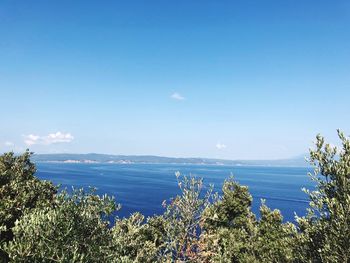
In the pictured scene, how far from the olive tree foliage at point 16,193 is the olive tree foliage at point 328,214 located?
17358 mm

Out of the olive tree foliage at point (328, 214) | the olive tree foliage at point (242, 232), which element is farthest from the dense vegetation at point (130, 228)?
the olive tree foliage at point (242, 232)

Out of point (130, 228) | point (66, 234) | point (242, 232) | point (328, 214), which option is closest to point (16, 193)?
point (130, 228)

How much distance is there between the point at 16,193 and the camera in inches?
999

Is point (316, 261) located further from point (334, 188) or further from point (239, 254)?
A: point (239, 254)

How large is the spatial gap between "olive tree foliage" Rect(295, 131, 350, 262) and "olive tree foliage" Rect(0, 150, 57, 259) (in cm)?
1736

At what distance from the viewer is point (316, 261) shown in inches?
733

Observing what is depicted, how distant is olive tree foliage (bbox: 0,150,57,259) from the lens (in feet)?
72.7

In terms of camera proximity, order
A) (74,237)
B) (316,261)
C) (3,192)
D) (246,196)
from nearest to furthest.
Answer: (74,237) < (316,261) < (3,192) < (246,196)

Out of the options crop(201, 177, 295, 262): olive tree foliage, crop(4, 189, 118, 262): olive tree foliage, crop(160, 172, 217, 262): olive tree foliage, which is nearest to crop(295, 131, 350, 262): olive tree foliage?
crop(201, 177, 295, 262): olive tree foliage

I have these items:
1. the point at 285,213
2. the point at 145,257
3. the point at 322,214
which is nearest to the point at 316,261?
the point at 322,214

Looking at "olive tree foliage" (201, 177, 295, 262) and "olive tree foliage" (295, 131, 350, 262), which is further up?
"olive tree foliage" (295, 131, 350, 262)

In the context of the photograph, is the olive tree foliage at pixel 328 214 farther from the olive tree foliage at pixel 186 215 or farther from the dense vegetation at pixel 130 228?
the olive tree foliage at pixel 186 215

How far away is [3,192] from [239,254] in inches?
941

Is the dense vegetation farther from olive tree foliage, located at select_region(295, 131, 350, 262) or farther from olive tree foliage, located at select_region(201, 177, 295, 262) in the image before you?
olive tree foliage, located at select_region(201, 177, 295, 262)
